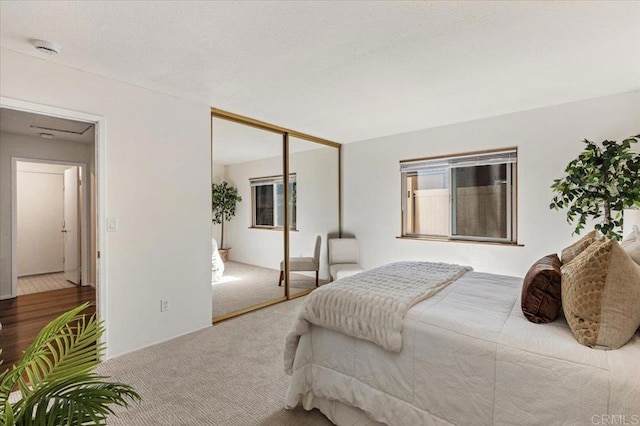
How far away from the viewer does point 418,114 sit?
3.84m

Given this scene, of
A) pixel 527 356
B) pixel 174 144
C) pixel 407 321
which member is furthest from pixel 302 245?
pixel 527 356

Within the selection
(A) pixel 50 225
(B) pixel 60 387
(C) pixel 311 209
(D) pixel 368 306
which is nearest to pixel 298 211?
(C) pixel 311 209

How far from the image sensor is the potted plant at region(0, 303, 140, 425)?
85cm

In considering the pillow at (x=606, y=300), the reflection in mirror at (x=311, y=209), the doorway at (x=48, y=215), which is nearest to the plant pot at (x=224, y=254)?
the reflection in mirror at (x=311, y=209)

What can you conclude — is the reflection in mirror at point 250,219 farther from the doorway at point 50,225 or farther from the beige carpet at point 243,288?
the doorway at point 50,225

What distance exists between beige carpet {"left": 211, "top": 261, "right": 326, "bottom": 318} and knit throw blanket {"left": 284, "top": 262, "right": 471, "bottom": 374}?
2.02 m

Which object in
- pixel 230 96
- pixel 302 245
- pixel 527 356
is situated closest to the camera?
pixel 527 356

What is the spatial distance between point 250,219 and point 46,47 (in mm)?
2800

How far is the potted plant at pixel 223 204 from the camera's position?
157 inches

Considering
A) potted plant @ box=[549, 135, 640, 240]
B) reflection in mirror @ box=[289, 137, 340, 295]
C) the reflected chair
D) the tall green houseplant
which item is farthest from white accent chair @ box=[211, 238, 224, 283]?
potted plant @ box=[549, 135, 640, 240]

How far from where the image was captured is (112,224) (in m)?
2.83

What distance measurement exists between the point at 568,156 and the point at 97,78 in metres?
4.64

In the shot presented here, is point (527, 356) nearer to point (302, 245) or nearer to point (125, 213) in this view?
point (125, 213)

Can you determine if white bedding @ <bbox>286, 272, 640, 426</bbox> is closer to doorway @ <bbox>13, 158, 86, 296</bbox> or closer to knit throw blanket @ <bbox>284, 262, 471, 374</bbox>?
knit throw blanket @ <bbox>284, 262, 471, 374</bbox>
